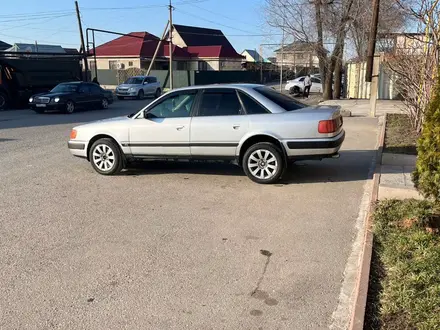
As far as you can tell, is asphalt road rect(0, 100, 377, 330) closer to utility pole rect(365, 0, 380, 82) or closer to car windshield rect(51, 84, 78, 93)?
utility pole rect(365, 0, 380, 82)

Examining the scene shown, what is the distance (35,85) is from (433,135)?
22.5m

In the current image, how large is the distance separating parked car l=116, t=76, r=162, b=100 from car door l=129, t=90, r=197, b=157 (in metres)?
24.7

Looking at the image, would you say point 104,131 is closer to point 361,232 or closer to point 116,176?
point 116,176

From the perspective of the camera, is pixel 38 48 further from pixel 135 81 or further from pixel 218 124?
pixel 218 124

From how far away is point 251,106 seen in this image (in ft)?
23.9

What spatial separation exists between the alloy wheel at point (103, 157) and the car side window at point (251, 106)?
2552 millimetres

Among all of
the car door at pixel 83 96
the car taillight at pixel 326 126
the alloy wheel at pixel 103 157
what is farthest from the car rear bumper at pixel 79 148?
the car door at pixel 83 96

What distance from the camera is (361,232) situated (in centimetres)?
515

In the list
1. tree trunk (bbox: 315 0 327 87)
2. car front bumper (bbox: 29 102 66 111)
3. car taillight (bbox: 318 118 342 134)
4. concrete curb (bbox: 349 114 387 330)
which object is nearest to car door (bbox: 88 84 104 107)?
car front bumper (bbox: 29 102 66 111)

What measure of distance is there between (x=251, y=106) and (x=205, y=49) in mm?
53990

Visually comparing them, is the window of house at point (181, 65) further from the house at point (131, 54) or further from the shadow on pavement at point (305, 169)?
the shadow on pavement at point (305, 169)

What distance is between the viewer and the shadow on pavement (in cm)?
764

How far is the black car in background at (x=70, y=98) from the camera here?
2019 cm

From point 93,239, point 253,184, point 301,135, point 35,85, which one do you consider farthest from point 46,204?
point 35,85
